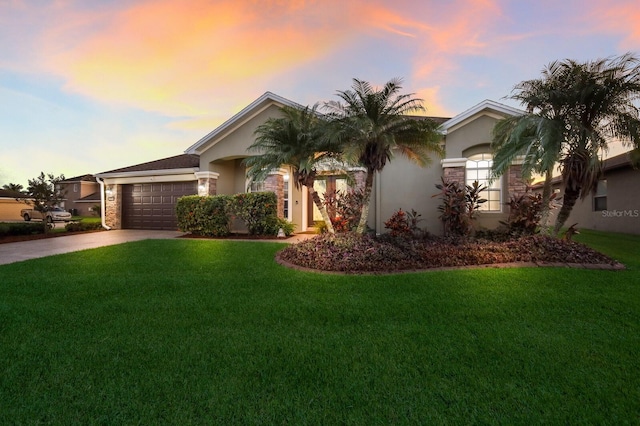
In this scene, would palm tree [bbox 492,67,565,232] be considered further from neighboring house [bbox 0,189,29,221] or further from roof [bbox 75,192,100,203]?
neighboring house [bbox 0,189,29,221]

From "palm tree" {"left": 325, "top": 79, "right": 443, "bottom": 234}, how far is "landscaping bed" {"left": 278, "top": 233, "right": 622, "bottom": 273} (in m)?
1.23

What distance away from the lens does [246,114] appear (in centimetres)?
1265

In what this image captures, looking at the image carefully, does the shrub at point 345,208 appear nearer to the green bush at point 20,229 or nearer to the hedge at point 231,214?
the hedge at point 231,214

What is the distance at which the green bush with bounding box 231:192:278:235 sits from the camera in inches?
456

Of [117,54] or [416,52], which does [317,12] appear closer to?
[416,52]

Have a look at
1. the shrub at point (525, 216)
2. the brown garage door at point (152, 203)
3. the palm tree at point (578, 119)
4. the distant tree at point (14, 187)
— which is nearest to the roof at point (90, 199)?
the distant tree at point (14, 187)

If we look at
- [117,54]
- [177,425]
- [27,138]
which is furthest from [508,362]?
[27,138]

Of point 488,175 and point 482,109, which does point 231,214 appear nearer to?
point 488,175

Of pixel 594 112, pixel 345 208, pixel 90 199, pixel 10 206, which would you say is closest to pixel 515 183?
pixel 594 112

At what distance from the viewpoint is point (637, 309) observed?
4.19m

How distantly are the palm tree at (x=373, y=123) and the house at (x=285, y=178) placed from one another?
7.15 feet

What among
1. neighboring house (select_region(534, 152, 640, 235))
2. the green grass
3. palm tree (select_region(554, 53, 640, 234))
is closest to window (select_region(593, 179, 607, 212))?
neighboring house (select_region(534, 152, 640, 235))

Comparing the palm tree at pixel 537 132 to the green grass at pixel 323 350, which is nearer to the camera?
the green grass at pixel 323 350

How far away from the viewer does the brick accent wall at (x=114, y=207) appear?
15492mm
